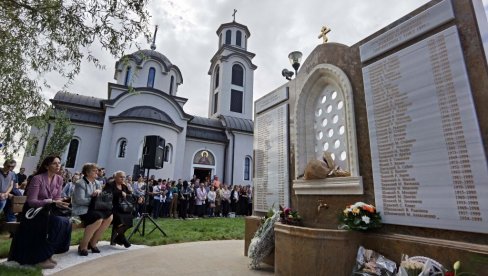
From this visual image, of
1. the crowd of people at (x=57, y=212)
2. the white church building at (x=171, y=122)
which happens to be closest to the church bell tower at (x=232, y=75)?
the white church building at (x=171, y=122)

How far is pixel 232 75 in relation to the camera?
27797mm

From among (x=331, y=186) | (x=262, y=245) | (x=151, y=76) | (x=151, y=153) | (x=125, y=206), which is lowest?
(x=262, y=245)

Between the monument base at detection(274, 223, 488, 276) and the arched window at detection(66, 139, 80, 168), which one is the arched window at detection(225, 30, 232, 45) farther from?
the monument base at detection(274, 223, 488, 276)

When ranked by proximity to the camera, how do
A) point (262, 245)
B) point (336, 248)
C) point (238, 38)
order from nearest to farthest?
point (336, 248) → point (262, 245) → point (238, 38)

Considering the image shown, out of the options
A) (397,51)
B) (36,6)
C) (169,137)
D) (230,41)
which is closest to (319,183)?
(397,51)

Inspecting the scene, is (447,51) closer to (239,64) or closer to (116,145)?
(116,145)

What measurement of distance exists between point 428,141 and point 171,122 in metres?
17.8

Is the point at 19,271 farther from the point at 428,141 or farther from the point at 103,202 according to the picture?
the point at 428,141

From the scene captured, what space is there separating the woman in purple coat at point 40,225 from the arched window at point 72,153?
52.7 feet

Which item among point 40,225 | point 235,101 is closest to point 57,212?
point 40,225

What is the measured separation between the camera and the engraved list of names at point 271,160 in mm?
5035

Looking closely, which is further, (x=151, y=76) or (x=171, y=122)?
(x=151, y=76)

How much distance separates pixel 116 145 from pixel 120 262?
15.3m

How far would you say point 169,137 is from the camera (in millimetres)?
19016
